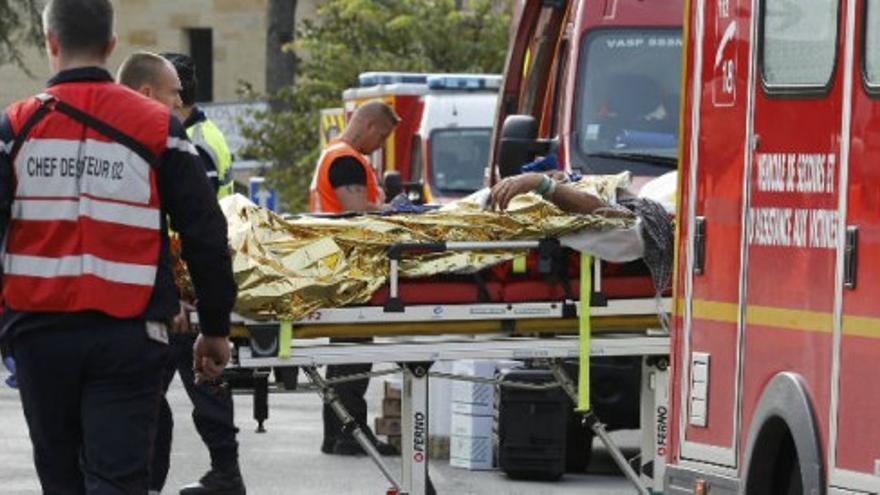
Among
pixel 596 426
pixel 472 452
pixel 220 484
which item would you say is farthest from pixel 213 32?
pixel 596 426

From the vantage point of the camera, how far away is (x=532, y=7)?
18.3 meters

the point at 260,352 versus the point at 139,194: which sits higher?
the point at 139,194

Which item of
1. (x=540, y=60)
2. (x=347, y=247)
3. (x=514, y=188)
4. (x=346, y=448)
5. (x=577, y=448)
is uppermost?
(x=540, y=60)

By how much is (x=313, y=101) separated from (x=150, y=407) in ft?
113

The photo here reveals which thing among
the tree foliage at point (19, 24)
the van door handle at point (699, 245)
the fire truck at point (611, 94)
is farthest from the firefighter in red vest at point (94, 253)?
the tree foliage at point (19, 24)

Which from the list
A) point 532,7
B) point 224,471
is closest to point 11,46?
point 532,7

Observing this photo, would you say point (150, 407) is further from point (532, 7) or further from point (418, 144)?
point (418, 144)

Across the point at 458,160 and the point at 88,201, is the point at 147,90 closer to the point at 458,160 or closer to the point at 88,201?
the point at 88,201

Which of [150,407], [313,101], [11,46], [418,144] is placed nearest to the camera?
[150,407]

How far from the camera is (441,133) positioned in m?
28.2

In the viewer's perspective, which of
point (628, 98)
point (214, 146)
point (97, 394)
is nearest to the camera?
point (97, 394)

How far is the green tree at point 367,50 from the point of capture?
40906 millimetres

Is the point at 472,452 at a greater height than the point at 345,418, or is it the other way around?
the point at 345,418

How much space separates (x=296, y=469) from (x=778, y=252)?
251 inches
